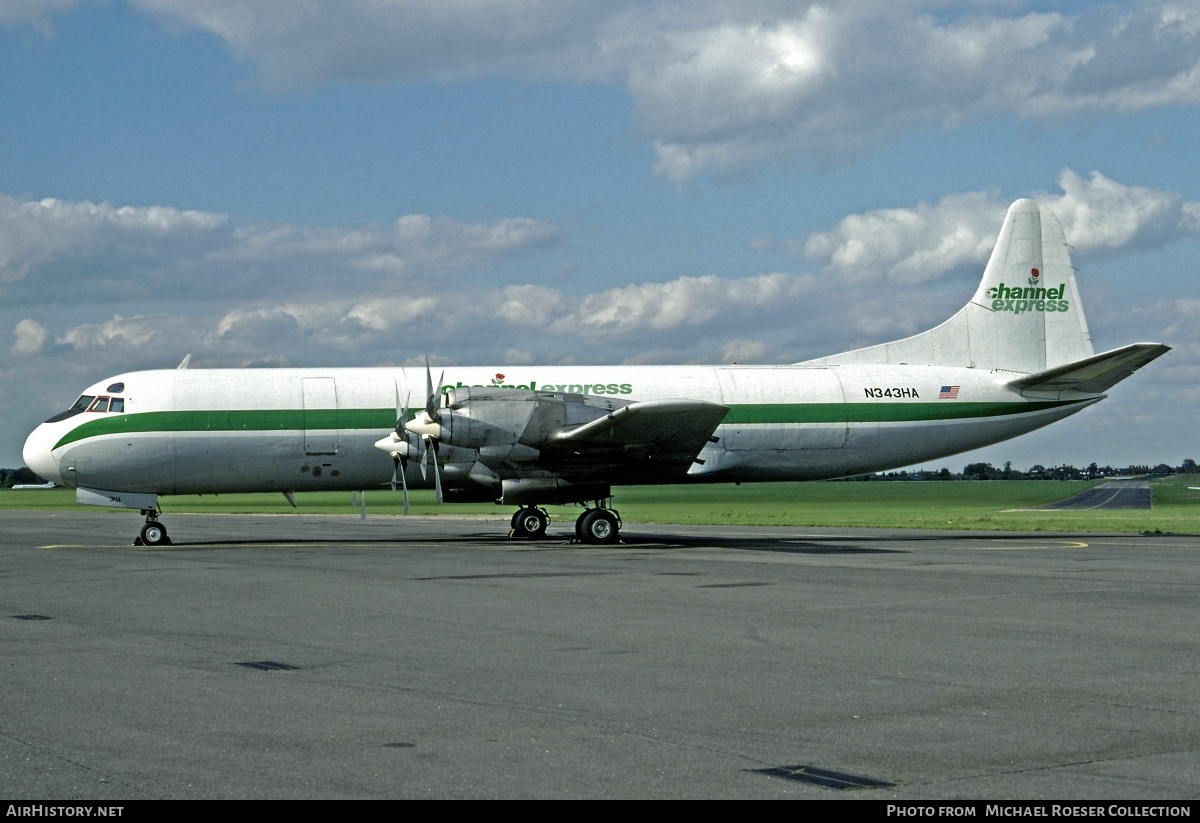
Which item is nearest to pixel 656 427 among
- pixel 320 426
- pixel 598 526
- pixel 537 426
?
pixel 537 426

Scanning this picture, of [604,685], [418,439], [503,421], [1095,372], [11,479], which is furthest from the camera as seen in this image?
[11,479]

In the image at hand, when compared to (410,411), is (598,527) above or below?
below

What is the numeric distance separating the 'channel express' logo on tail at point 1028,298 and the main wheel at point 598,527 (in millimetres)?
13632

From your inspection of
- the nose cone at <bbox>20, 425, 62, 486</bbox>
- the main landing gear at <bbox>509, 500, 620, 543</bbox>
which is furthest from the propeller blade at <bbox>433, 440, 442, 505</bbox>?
the nose cone at <bbox>20, 425, 62, 486</bbox>

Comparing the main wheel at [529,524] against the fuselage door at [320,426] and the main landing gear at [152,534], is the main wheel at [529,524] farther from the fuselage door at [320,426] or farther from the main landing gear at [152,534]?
the main landing gear at [152,534]

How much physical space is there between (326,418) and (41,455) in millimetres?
7442

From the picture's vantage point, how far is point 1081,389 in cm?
3306

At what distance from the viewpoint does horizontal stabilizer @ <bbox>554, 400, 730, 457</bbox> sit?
26.5 metres

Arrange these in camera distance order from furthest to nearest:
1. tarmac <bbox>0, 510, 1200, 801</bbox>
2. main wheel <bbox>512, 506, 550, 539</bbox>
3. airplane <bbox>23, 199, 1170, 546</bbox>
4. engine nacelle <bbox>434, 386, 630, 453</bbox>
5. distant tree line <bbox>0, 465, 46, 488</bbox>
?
distant tree line <bbox>0, 465, 46, 488</bbox>
main wheel <bbox>512, 506, 550, 539</bbox>
airplane <bbox>23, 199, 1170, 546</bbox>
engine nacelle <bbox>434, 386, 630, 453</bbox>
tarmac <bbox>0, 510, 1200, 801</bbox>

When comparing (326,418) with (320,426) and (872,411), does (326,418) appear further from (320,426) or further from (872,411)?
(872,411)

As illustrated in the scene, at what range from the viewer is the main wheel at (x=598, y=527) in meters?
29.9

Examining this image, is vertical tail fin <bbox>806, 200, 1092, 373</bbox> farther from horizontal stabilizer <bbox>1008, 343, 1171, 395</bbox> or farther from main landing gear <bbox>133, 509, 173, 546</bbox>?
main landing gear <bbox>133, 509, 173, 546</bbox>

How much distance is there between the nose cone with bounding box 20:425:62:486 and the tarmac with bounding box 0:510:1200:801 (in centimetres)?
1050

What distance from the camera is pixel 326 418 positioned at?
30.3 metres
